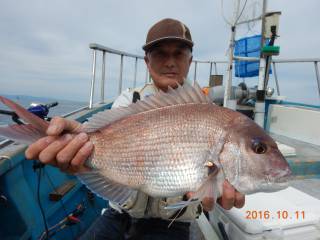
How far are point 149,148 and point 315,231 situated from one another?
1659 millimetres

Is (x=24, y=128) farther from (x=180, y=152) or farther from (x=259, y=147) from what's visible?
(x=259, y=147)

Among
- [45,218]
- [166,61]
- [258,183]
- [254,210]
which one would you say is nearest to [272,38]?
[166,61]

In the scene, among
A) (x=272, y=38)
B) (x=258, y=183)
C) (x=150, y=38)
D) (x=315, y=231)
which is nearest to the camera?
(x=258, y=183)

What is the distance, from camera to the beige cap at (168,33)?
2708mm

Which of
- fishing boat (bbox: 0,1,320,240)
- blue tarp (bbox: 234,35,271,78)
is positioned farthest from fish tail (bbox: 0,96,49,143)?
blue tarp (bbox: 234,35,271,78)

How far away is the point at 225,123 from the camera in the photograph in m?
1.86

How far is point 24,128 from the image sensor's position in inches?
69.0

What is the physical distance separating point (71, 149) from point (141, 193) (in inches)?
31.8

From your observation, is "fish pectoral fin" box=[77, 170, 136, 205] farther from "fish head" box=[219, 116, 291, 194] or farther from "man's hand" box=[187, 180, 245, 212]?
"fish head" box=[219, 116, 291, 194]

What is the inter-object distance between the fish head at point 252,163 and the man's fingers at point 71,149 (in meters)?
0.95

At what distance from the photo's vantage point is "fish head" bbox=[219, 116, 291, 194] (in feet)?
5.75

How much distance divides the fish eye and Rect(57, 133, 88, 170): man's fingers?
1.14 meters

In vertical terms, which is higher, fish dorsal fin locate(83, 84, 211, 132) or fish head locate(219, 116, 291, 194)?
fish dorsal fin locate(83, 84, 211, 132)

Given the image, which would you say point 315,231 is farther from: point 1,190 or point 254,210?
point 1,190
